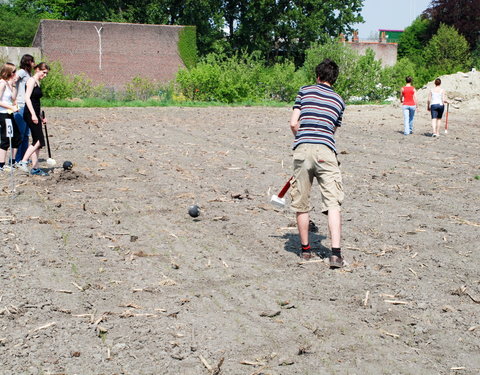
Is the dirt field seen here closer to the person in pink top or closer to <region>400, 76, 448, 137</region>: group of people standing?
<region>400, 76, 448, 137</region>: group of people standing

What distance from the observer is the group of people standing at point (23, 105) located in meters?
10.3

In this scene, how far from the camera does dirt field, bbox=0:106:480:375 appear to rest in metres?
4.49

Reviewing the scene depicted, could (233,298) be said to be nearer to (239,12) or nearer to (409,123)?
(409,123)

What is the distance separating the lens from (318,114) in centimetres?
634

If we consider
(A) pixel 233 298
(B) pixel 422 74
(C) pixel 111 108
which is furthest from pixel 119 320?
(B) pixel 422 74

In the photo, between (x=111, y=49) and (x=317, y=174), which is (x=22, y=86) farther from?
(x=111, y=49)

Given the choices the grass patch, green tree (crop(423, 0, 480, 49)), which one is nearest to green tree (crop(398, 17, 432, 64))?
green tree (crop(423, 0, 480, 49))

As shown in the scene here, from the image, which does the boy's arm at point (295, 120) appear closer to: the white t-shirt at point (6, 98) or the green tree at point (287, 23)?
the white t-shirt at point (6, 98)

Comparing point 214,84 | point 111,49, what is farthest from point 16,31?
point 214,84

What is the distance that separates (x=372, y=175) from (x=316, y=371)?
7.60 m

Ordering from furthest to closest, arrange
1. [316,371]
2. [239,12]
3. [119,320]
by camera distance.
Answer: [239,12]
[119,320]
[316,371]

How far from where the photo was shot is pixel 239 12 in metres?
55.9

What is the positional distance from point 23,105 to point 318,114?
20.5 feet

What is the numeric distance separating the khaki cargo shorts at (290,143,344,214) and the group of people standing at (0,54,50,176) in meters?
5.49
